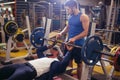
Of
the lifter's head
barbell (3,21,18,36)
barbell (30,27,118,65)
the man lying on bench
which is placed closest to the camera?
barbell (30,27,118,65)

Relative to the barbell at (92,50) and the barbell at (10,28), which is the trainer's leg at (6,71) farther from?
the barbell at (10,28)

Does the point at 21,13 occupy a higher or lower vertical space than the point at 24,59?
higher

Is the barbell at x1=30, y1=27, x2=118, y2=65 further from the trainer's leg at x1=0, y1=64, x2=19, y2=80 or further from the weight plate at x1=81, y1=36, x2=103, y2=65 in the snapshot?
the trainer's leg at x1=0, y1=64, x2=19, y2=80

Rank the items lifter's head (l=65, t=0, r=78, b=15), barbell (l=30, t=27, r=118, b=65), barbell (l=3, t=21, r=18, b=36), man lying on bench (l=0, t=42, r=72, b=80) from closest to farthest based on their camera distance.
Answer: barbell (l=30, t=27, r=118, b=65)
man lying on bench (l=0, t=42, r=72, b=80)
lifter's head (l=65, t=0, r=78, b=15)
barbell (l=3, t=21, r=18, b=36)

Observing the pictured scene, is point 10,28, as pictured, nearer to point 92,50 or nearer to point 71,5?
point 71,5

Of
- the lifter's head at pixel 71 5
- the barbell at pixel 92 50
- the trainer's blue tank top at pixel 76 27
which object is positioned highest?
the lifter's head at pixel 71 5

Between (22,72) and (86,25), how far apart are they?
1.08 metres

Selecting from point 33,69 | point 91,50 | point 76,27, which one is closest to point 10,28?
point 76,27

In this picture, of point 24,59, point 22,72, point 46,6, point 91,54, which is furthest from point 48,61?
point 46,6

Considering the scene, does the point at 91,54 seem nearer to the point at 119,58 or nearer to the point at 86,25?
the point at 119,58

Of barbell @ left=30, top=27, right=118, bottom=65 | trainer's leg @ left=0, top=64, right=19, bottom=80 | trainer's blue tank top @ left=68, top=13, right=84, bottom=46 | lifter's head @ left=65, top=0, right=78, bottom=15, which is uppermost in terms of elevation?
lifter's head @ left=65, top=0, right=78, bottom=15

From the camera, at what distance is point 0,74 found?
2133mm

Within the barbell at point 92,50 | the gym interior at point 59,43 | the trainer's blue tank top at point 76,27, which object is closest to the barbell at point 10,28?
the gym interior at point 59,43

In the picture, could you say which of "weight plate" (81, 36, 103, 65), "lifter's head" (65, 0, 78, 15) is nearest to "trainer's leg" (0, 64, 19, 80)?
"weight plate" (81, 36, 103, 65)
